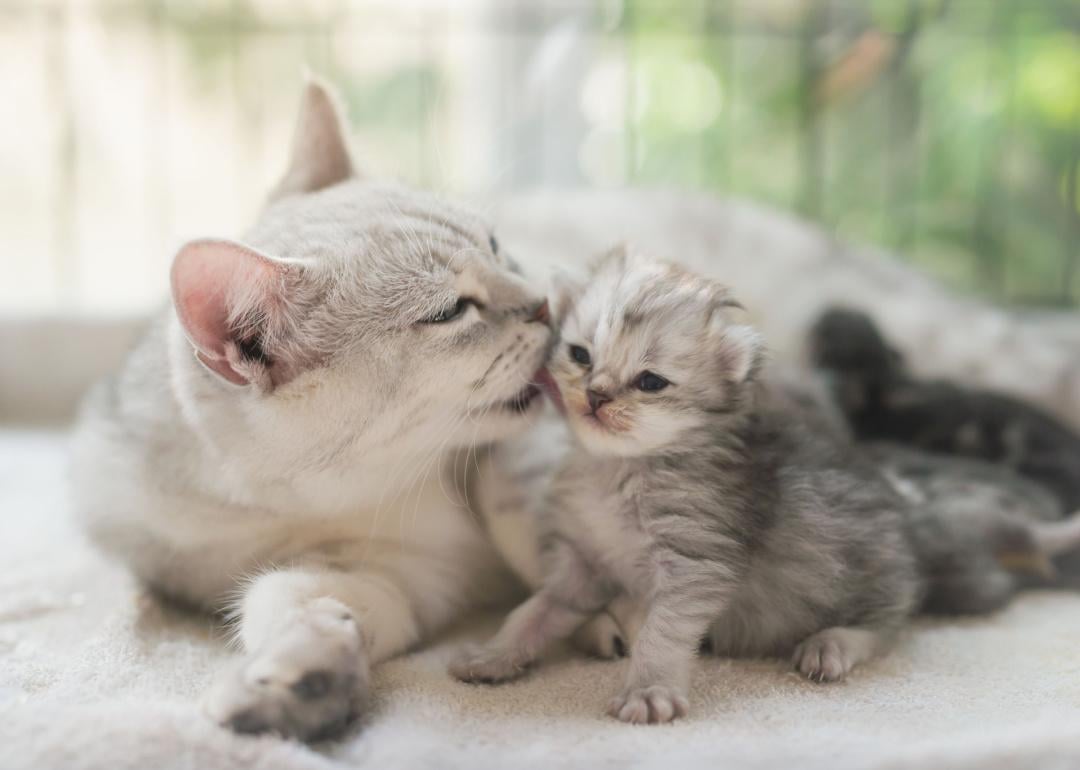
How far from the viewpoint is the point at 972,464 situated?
2.47m

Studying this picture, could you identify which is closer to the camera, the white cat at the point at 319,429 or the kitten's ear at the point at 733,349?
the white cat at the point at 319,429

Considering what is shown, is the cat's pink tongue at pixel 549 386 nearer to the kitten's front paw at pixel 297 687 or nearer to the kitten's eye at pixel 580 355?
the kitten's eye at pixel 580 355

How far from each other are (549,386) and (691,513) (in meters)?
0.37

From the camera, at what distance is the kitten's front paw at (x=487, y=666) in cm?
167

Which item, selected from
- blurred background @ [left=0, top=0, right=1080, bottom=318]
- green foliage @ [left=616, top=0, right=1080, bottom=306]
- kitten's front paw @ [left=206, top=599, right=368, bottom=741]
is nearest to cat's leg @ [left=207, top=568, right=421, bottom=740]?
kitten's front paw @ [left=206, top=599, right=368, bottom=741]

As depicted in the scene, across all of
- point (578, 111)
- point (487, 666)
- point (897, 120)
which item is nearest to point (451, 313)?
point (487, 666)

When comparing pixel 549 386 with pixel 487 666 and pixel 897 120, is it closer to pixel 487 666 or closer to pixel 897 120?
pixel 487 666

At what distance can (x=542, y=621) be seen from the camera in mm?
1775

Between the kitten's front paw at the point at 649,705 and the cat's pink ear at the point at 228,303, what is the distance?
0.77 m

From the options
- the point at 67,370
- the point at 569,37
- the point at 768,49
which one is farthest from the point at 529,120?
the point at 67,370

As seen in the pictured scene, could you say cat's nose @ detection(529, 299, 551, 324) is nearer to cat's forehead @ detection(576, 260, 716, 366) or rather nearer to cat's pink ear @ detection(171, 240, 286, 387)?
cat's forehead @ detection(576, 260, 716, 366)

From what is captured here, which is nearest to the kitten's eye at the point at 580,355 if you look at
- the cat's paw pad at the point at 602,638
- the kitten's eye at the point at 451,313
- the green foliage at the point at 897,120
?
the kitten's eye at the point at 451,313

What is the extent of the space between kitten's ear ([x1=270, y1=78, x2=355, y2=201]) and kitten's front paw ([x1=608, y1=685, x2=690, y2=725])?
1.29 m

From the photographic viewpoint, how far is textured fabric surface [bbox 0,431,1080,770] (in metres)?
1.34
